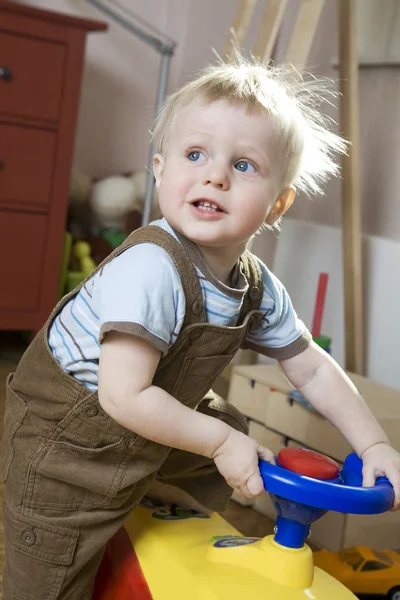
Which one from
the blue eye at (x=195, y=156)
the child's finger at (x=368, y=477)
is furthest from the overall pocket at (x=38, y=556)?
the blue eye at (x=195, y=156)

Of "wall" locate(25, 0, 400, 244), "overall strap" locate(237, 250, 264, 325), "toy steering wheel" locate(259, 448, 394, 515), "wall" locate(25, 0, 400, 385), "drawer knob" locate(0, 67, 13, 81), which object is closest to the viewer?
"toy steering wheel" locate(259, 448, 394, 515)

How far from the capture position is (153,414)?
709 mm

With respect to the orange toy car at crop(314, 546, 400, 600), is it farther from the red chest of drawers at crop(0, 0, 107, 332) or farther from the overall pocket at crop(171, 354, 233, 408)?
the red chest of drawers at crop(0, 0, 107, 332)

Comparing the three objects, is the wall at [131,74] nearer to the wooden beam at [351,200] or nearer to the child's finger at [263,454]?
the wooden beam at [351,200]

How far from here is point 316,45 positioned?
1973mm

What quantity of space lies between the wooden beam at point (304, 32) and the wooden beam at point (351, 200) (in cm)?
6

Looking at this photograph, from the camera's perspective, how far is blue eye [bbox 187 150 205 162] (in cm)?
80

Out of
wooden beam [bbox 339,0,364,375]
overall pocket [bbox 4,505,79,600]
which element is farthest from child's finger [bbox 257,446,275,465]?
wooden beam [bbox 339,0,364,375]

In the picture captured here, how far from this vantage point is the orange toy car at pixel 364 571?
3.22 feet

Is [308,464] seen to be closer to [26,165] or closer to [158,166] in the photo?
[158,166]

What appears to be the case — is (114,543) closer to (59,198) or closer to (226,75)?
(226,75)

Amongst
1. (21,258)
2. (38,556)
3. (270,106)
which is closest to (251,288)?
(270,106)

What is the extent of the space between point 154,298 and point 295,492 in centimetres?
21

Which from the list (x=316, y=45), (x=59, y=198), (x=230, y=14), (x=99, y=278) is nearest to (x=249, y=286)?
(x=99, y=278)
